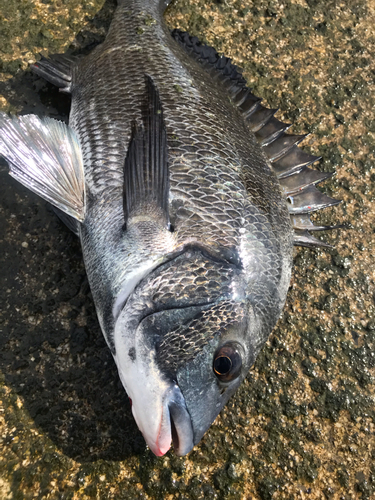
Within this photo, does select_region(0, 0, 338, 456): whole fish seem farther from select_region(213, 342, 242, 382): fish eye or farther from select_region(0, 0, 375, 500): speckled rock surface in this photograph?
select_region(0, 0, 375, 500): speckled rock surface

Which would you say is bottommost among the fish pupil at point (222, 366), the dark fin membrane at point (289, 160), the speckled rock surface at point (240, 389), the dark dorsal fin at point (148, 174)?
the speckled rock surface at point (240, 389)

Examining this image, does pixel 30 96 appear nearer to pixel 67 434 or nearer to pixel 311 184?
pixel 311 184

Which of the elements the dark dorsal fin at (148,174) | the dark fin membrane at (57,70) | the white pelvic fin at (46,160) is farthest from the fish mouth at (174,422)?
the dark fin membrane at (57,70)

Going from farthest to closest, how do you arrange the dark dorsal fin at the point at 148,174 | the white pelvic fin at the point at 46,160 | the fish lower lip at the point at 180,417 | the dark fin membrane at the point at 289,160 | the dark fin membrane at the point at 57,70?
1. the dark fin membrane at the point at 57,70
2. the dark fin membrane at the point at 289,160
3. the white pelvic fin at the point at 46,160
4. the dark dorsal fin at the point at 148,174
5. the fish lower lip at the point at 180,417

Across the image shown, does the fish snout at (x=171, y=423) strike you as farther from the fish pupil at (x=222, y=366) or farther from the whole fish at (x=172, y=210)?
the fish pupil at (x=222, y=366)

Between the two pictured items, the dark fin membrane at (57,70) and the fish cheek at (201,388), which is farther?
the dark fin membrane at (57,70)
